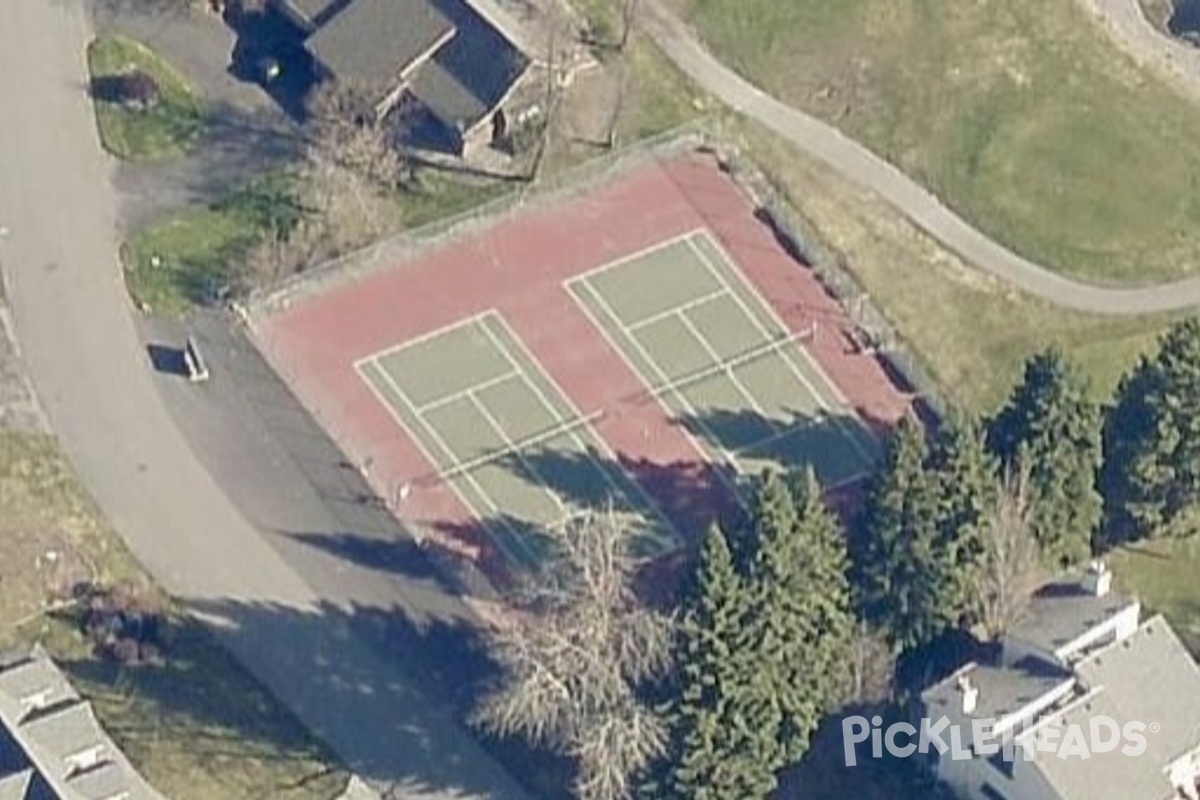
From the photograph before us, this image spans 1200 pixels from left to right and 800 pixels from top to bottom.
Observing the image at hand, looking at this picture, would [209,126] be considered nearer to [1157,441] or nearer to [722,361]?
[722,361]

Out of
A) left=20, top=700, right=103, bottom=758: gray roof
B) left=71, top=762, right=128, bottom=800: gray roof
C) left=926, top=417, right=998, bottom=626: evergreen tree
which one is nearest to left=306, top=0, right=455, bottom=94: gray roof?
left=926, top=417, right=998, bottom=626: evergreen tree

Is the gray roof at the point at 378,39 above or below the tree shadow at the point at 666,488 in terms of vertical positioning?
above

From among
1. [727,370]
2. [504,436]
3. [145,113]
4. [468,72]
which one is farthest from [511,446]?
[145,113]

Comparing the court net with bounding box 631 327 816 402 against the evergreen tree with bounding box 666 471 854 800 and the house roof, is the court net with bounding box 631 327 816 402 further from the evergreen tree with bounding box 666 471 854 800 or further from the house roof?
the evergreen tree with bounding box 666 471 854 800

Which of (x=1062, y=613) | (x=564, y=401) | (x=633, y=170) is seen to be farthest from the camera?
(x=633, y=170)

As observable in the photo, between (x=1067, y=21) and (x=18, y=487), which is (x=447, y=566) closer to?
(x=18, y=487)

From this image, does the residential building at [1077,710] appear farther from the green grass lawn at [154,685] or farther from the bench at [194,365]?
the bench at [194,365]

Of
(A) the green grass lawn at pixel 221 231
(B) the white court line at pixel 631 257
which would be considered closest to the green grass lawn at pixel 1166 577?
(B) the white court line at pixel 631 257
